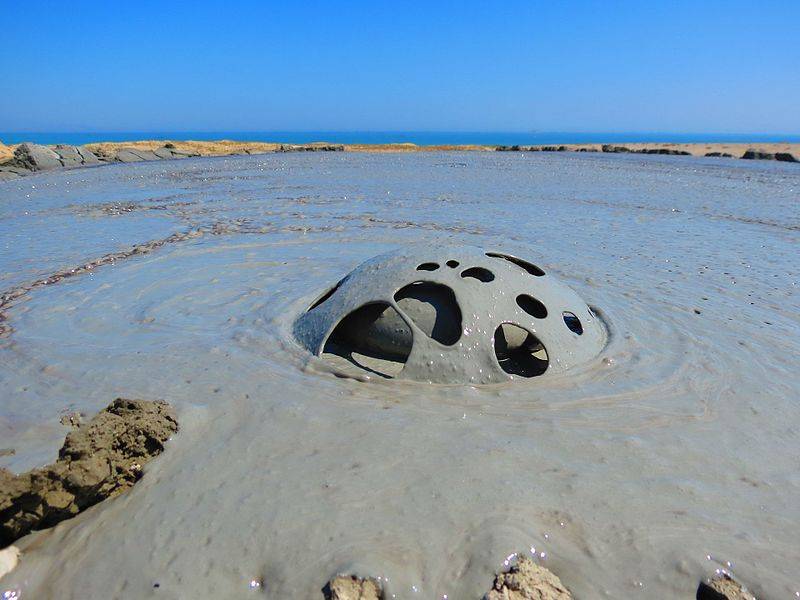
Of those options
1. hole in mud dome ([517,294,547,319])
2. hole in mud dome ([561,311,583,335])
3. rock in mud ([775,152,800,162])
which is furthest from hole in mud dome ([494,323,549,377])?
rock in mud ([775,152,800,162])

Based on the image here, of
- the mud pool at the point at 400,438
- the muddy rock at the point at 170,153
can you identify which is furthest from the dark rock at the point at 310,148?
the mud pool at the point at 400,438

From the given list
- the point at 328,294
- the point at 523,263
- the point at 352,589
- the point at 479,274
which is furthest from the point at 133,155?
the point at 352,589

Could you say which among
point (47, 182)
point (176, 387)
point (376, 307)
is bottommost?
point (47, 182)

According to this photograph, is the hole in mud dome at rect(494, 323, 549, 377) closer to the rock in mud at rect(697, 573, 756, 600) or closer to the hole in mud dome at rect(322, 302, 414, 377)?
the hole in mud dome at rect(322, 302, 414, 377)

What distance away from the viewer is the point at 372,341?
4816mm

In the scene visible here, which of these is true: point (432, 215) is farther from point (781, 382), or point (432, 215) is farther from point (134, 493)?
point (134, 493)

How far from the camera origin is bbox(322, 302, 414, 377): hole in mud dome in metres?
4.63

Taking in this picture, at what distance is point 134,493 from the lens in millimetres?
3195

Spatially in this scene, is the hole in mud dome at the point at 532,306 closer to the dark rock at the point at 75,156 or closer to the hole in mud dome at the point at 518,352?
the hole in mud dome at the point at 518,352

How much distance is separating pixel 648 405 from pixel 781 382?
4.25ft

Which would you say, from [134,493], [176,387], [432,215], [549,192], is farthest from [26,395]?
[549,192]

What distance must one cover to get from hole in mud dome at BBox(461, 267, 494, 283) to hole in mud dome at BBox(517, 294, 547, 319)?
31 centimetres

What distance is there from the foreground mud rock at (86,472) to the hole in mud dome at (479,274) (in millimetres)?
2666

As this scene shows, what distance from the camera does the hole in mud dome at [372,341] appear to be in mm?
4629
